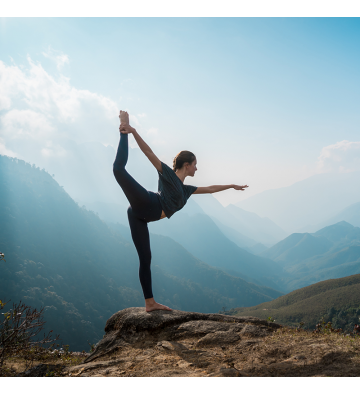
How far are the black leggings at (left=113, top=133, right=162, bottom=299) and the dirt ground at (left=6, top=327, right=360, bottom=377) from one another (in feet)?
4.46

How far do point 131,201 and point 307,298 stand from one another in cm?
10579

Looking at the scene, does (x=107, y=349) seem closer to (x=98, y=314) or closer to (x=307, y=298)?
(x=307, y=298)

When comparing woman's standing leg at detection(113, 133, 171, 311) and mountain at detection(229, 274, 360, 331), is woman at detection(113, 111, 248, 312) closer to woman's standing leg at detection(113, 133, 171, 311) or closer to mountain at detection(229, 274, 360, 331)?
woman's standing leg at detection(113, 133, 171, 311)

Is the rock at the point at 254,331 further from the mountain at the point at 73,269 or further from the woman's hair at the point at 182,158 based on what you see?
the mountain at the point at 73,269

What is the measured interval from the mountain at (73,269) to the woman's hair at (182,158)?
102169 millimetres

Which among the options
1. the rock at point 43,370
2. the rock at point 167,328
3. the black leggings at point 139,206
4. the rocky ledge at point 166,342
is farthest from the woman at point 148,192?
the rock at point 43,370

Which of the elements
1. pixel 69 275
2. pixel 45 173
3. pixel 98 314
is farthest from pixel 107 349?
pixel 45 173

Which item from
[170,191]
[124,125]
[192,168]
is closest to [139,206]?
[170,191]

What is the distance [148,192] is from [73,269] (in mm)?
137910

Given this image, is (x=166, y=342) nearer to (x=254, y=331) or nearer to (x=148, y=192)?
(x=254, y=331)

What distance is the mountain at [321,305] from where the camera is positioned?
73.8 meters

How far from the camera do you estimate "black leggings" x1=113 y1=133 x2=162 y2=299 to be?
4.05m

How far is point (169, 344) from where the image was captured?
4.14 meters

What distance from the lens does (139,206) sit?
4.37 meters
